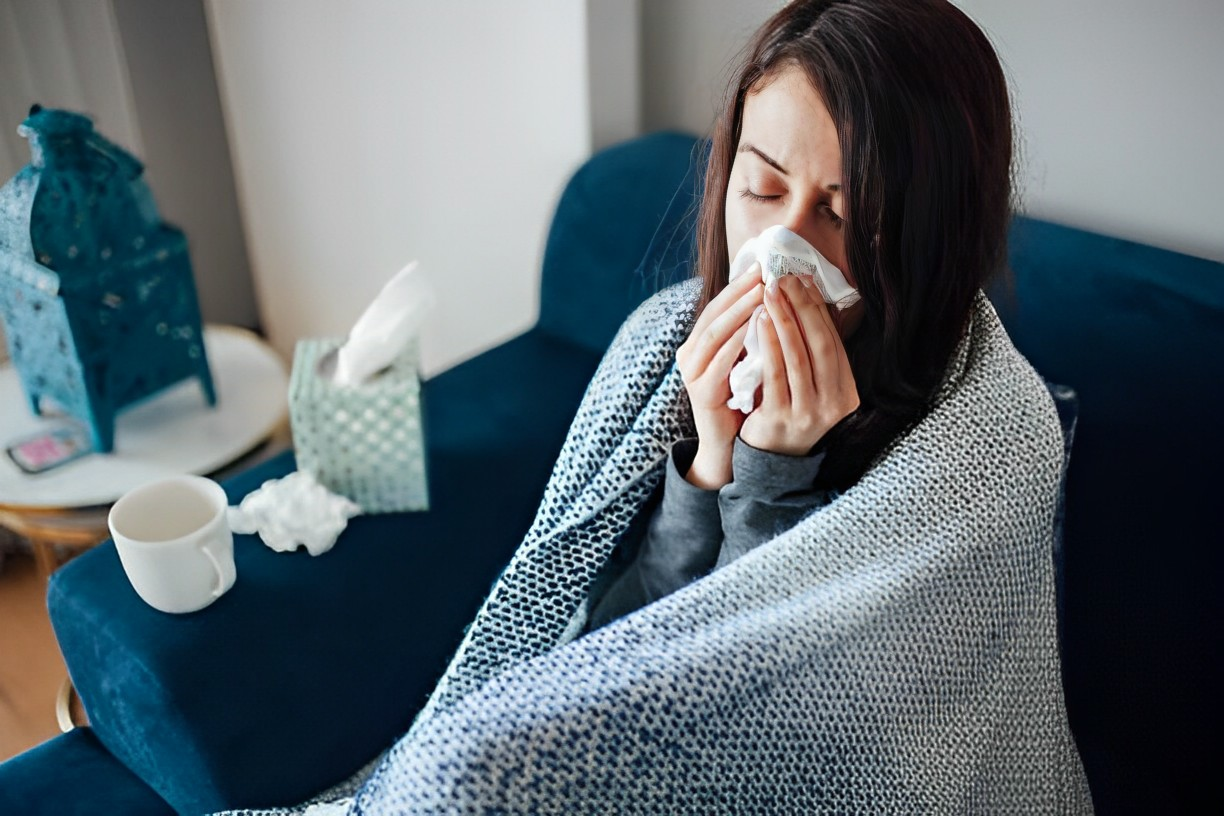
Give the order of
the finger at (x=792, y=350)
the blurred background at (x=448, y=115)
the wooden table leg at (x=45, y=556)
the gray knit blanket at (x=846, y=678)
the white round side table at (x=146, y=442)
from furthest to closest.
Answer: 1. the wooden table leg at (x=45, y=556)
2. the white round side table at (x=146, y=442)
3. the blurred background at (x=448, y=115)
4. the finger at (x=792, y=350)
5. the gray knit blanket at (x=846, y=678)

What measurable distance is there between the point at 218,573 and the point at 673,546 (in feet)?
1.28

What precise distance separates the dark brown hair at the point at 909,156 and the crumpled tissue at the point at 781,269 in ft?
0.05

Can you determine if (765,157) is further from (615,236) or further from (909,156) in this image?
(615,236)

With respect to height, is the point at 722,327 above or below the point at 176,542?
above

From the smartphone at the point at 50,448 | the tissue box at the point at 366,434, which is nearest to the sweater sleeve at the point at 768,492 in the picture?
the tissue box at the point at 366,434

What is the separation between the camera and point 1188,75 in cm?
89

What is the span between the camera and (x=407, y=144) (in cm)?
149

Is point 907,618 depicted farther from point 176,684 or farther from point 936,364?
point 176,684

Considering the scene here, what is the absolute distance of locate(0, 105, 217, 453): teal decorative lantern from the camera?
113 centimetres

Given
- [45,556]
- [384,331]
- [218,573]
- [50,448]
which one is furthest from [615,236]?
[45,556]

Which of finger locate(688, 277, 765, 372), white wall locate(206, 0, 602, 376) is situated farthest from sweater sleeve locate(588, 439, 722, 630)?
white wall locate(206, 0, 602, 376)

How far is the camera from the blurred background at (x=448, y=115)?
0.94 meters

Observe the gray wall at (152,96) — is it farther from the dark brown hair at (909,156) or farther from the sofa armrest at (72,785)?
the dark brown hair at (909,156)

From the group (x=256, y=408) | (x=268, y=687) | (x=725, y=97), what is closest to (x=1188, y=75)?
(x=725, y=97)
